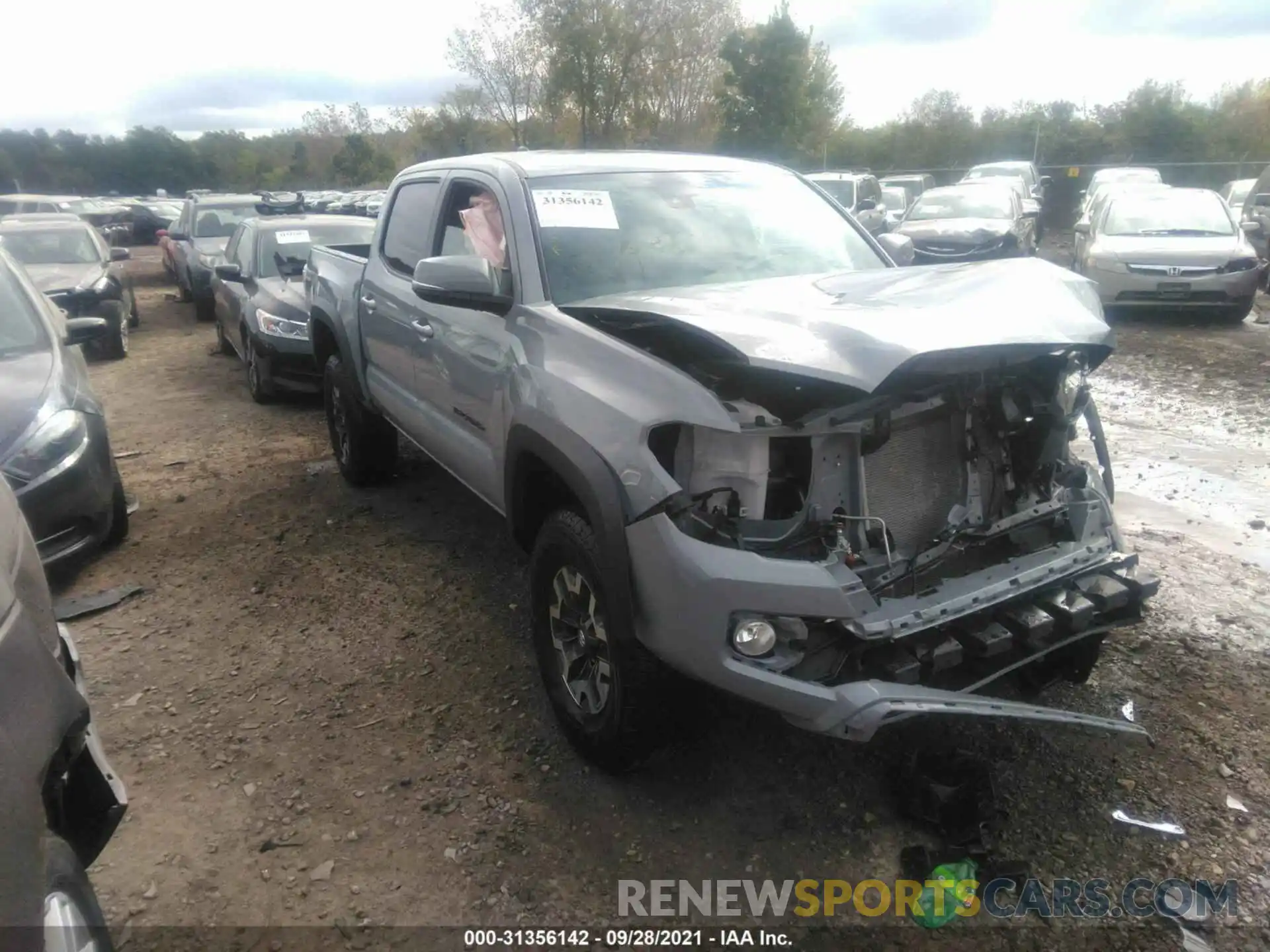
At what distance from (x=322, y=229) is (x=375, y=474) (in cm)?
431

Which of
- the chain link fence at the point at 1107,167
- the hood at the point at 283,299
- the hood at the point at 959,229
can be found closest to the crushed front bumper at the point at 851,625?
the hood at the point at 959,229

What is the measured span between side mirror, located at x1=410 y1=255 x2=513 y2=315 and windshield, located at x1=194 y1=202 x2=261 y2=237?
439 inches

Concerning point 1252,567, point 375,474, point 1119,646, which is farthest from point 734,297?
point 375,474

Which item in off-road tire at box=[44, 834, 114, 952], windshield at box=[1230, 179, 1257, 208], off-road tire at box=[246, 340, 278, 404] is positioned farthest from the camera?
windshield at box=[1230, 179, 1257, 208]

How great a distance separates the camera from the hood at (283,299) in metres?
7.73

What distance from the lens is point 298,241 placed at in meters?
8.85

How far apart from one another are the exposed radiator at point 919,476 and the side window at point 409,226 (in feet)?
8.31

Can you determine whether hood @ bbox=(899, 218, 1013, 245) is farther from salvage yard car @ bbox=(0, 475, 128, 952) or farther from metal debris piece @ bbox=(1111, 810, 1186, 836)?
salvage yard car @ bbox=(0, 475, 128, 952)

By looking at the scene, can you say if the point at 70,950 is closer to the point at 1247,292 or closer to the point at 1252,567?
the point at 1252,567

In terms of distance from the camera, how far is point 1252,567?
425 cm

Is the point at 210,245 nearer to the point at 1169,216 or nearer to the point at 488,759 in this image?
the point at 488,759

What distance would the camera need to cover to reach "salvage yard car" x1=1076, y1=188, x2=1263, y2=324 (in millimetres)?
9836

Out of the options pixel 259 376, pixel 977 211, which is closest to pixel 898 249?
pixel 259 376

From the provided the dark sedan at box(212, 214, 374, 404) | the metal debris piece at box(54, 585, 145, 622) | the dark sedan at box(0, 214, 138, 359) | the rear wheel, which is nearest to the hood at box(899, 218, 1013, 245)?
the dark sedan at box(212, 214, 374, 404)
